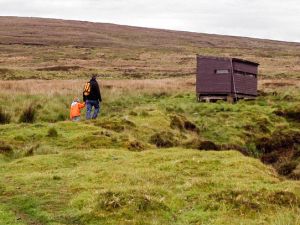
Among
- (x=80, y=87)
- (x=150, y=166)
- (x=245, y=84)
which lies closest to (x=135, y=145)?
(x=150, y=166)

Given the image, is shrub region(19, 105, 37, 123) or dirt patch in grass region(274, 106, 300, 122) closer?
shrub region(19, 105, 37, 123)

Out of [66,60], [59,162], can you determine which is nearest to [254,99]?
[59,162]

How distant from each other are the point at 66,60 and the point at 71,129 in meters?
83.6

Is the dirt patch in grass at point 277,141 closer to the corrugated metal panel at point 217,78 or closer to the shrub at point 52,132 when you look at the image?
the shrub at point 52,132

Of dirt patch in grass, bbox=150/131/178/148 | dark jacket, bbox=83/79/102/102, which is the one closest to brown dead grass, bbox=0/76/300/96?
dark jacket, bbox=83/79/102/102

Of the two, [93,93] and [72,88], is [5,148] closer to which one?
[93,93]

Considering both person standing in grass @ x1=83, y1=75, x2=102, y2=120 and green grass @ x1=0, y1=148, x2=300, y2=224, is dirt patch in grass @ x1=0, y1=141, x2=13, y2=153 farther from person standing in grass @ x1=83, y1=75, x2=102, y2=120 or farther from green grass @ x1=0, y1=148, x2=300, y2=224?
person standing in grass @ x1=83, y1=75, x2=102, y2=120

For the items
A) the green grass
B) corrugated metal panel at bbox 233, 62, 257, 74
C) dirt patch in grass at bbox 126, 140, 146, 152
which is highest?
corrugated metal panel at bbox 233, 62, 257, 74

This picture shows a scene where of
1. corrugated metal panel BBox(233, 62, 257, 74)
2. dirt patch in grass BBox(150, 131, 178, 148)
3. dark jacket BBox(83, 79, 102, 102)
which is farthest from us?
corrugated metal panel BBox(233, 62, 257, 74)

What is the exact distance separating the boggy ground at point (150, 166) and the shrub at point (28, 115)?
0.07 meters

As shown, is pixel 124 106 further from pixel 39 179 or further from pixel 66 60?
pixel 66 60

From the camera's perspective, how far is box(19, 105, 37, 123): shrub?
26.4 meters

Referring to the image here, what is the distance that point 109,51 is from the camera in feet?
424

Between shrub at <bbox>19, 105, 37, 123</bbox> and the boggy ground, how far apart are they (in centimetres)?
7
